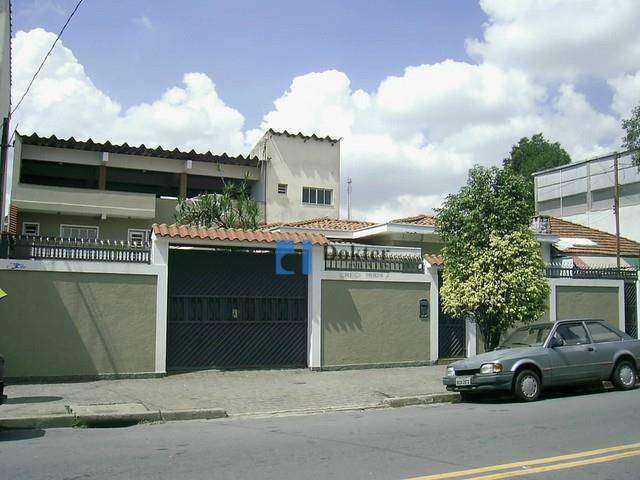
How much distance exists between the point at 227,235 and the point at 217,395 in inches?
145

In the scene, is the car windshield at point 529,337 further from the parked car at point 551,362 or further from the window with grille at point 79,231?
the window with grille at point 79,231

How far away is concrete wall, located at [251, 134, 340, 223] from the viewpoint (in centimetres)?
2962

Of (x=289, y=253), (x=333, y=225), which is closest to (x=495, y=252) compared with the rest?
(x=289, y=253)

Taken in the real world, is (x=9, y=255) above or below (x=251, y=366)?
above

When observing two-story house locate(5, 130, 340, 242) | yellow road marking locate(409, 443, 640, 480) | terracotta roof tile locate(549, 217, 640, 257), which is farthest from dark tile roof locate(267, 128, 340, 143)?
yellow road marking locate(409, 443, 640, 480)

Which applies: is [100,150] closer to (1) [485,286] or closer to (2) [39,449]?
(1) [485,286]

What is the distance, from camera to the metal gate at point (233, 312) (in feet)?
44.5

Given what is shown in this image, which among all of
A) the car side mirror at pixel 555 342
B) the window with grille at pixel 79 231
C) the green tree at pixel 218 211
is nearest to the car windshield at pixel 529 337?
the car side mirror at pixel 555 342

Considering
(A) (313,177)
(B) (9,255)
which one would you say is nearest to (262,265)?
(B) (9,255)

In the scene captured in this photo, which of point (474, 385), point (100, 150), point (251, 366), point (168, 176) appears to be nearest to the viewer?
point (474, 385)

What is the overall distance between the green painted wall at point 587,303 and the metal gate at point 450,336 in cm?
331

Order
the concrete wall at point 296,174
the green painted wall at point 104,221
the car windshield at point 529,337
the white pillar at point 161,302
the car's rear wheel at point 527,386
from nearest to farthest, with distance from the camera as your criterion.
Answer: the car's rear wheel at point 527,386
the car windshield at point 529,337
the white pillar at point 161,302
the green painted wall at point 104,221
the concrete wall at point 296,174

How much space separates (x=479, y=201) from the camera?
1315 centimetres

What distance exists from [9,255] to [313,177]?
19.9 metres
